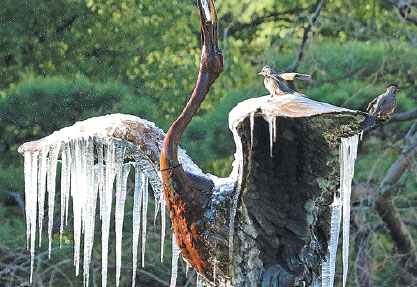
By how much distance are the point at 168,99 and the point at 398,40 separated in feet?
6.60

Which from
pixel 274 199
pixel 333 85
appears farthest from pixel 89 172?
pixel 333 85

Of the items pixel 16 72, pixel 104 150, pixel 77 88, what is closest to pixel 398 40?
pixel 77 88

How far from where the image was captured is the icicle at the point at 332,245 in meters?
2.60

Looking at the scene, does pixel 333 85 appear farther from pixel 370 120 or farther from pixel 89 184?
pixel 370 120

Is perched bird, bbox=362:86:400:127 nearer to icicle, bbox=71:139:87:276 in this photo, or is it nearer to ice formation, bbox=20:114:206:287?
ice formation, bbox=20:114:206:287

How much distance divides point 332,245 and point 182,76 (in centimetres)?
409

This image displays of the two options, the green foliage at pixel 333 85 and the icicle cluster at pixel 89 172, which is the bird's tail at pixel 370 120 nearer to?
the icicle cluster at pixel 89 172

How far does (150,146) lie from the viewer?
2.79 metres

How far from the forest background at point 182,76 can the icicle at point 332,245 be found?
3120mm

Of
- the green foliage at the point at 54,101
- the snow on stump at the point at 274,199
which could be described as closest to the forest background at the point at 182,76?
the green foliage at the point at 54,101

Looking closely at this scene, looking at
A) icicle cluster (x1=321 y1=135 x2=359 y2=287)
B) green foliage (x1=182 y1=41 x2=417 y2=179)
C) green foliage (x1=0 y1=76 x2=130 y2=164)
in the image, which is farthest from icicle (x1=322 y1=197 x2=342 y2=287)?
green foliage (x1=0 y1=76 x2=130 y2=164)

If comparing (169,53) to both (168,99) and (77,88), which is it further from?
(77,88)

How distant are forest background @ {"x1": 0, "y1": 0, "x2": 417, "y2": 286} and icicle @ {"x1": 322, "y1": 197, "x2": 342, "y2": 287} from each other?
3.12m

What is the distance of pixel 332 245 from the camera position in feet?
8.56
